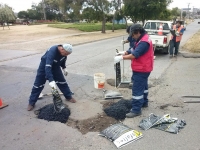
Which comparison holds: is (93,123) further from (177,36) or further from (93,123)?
(177,36)

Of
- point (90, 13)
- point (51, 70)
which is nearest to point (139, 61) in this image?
point (51, 70)

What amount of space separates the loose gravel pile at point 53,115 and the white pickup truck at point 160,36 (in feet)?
26.5

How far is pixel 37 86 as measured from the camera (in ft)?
15.1

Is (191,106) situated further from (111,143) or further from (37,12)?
(37,12)

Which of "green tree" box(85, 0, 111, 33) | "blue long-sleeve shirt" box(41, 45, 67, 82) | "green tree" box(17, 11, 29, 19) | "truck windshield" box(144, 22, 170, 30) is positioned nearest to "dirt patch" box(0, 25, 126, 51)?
"green tree" box(85, 0, 111, 33)

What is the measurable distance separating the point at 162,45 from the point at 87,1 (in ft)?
60.5

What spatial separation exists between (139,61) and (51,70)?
6.00 ft

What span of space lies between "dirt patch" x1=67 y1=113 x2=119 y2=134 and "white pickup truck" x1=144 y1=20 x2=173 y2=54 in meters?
7.93

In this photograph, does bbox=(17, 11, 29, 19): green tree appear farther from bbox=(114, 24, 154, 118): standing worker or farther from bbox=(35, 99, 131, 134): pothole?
bbox=(114, 24, 154, 118): standing worker

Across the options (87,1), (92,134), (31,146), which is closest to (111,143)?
(92,134)

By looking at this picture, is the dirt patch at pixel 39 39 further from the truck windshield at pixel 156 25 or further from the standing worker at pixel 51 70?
the standing worker at pixel 51 70

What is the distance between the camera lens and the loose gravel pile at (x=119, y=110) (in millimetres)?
4133

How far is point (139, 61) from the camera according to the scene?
386 centimetres

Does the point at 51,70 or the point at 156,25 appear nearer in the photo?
the point at 51,70
